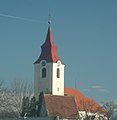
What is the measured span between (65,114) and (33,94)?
57.1ft

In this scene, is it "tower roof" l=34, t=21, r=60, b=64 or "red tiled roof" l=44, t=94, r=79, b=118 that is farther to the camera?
"tower roof" l=34, t=21, r=60, b=64

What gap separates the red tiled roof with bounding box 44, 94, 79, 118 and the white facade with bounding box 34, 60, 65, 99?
12606mm

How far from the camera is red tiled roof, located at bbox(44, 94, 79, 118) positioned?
7900 centimetres

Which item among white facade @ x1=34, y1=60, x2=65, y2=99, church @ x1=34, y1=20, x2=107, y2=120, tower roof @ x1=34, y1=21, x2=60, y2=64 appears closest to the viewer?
A: church @ x1=34, y1=20, x2=107, y2=120

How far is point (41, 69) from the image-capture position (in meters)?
98.7

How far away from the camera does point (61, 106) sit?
81.6m

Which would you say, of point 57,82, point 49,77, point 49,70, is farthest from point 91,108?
point 49,70

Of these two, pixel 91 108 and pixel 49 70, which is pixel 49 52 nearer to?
pixel 49 70

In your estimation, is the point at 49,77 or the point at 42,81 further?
the point at 42,81

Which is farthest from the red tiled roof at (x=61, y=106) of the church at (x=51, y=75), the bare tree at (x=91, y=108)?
the church at (x=51, y=75)

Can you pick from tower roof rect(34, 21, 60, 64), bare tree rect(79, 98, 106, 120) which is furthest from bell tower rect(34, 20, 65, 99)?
bare tree rect(79, 98, 106, 120)

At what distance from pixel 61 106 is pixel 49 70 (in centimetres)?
1691

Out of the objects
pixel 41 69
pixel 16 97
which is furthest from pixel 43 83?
pixel 16 97

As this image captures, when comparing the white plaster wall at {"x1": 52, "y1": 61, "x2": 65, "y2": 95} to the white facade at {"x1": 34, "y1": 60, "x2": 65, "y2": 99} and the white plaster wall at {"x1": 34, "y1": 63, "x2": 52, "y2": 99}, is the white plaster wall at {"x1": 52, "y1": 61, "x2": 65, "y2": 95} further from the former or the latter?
the white plaster wall at {"x1": 34, "y1": 63, "x2": 52, "y2": 99}
